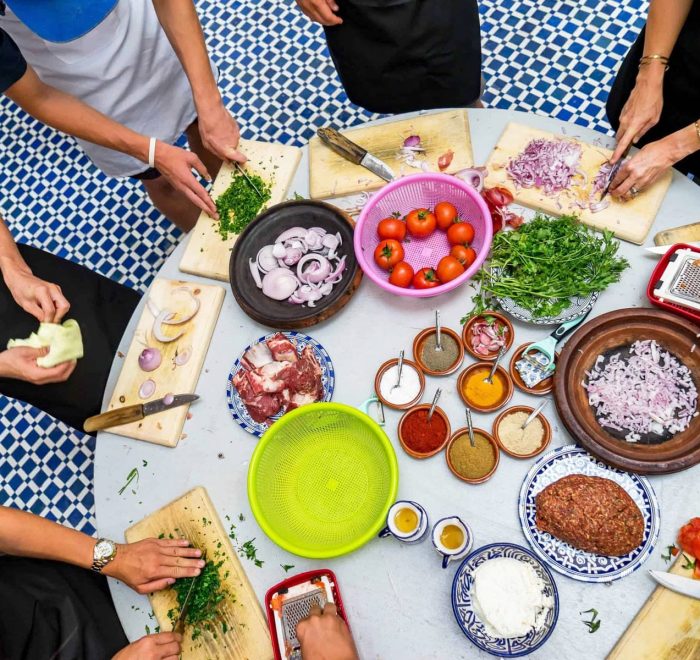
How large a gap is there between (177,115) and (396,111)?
95 cm

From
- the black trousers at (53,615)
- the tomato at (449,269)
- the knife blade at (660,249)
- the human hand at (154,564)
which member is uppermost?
the knife blade at (660,249)

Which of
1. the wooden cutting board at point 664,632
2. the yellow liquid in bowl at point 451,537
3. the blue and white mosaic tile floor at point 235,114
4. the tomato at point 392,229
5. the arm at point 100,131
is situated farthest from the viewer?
the blue and white mosaic tile floor at point 235,114

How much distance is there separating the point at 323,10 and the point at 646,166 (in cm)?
119

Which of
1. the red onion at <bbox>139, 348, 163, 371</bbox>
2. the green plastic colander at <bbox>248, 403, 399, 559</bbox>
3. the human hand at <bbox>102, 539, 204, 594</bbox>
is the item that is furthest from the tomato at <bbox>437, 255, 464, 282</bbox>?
the human hand at <bbox>102, 539, 204, 594</bbox>

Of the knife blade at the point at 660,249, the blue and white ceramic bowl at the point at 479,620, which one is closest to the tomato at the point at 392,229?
the knife blade at the point at 660,249

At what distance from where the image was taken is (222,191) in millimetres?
2217

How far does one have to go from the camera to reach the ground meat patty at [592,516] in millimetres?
1507

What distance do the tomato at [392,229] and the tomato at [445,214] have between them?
117 millimetres

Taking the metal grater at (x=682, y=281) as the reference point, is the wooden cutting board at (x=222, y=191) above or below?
below

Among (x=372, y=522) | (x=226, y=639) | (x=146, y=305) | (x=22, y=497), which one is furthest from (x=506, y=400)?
(x=22, y=497)

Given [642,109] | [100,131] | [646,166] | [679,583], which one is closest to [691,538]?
[679,583]

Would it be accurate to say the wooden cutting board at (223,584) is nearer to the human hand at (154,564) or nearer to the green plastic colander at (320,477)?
the human hand at (154,564)

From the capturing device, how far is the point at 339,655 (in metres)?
1.49

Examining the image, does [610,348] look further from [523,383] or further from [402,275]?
[402,275]
